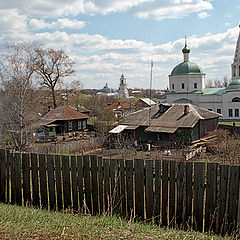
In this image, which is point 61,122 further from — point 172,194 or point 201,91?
point 172,194

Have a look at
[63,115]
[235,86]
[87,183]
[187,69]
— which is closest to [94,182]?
[87,183]

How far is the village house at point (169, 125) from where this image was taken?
28.1 metres

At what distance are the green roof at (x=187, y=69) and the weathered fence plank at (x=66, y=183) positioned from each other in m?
46.6

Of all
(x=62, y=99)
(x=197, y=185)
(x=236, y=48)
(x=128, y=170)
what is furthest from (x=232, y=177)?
(x=236, y=48)

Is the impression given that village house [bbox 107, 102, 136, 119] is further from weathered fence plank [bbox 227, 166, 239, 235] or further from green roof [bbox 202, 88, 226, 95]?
weathered fence plank [bbox 227, 166, 239, 235]

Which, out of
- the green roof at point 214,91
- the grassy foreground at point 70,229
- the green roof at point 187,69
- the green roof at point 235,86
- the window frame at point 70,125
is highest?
the green roof at point 187,69

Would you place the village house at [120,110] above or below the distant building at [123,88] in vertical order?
below

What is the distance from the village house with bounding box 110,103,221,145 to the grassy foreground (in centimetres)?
2220

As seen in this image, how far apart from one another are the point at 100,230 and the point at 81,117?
34.0m

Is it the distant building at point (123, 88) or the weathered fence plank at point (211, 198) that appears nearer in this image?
the weathered fence plank at point (211, 198)

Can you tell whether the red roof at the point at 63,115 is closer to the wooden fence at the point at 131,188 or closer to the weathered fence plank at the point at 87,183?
the wooden fence at the point at 131,188

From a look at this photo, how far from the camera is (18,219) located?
17.2 ft

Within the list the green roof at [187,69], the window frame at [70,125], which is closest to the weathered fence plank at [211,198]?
the window frame at [70,125]

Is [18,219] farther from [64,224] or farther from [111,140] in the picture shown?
[111,140]
